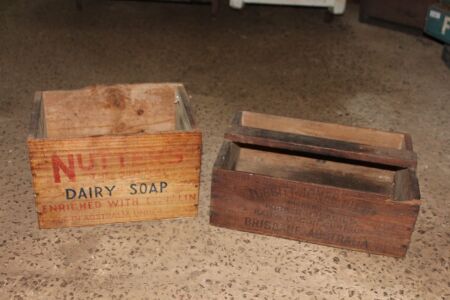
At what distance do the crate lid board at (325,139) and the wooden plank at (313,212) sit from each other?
15 centimetres

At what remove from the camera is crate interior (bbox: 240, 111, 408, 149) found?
228 centimetres

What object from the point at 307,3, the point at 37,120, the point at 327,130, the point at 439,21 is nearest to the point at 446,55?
the point at 439,21

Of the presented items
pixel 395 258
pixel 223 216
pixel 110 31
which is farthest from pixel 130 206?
pixel 110 31

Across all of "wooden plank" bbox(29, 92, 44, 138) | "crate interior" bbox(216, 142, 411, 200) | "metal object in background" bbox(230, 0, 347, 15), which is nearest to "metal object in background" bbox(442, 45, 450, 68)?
"metal object in background" bbox(230, 0, 347, 15)

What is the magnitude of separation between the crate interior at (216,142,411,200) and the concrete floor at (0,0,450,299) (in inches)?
8.5

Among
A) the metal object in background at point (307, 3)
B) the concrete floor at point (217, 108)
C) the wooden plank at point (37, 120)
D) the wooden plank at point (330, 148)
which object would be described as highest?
the metal object in background at point (307, 3)

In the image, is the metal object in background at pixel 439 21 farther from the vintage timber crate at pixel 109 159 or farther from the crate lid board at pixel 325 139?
the vintage timber crate at pixel 109 159

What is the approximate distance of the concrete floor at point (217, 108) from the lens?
78.0 inches

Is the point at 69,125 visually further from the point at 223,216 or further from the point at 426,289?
the point at 426,289

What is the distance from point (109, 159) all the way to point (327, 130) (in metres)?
0.91

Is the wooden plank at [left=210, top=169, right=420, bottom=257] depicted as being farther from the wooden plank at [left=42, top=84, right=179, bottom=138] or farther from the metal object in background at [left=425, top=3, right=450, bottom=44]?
the metal object in background at [left=425, top=3, right=450, bottom=44]

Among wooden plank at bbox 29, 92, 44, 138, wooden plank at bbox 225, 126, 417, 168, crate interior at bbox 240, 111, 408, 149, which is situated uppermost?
wooden plank at bbox 29, 92, 44, 138

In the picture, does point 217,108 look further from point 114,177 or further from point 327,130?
point 114,177

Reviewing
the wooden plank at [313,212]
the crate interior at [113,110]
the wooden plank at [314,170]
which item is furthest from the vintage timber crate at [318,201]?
the crate interior at [113,110]
